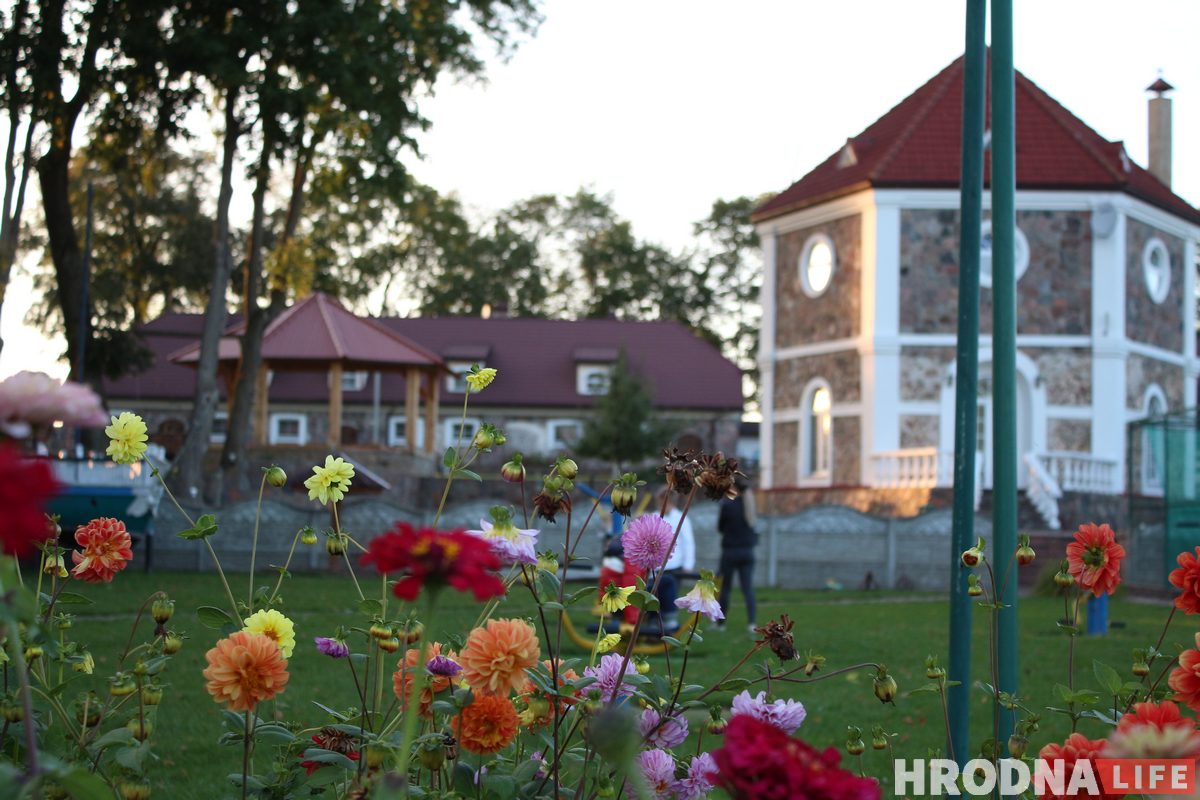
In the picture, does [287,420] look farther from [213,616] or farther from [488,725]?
[488,725]

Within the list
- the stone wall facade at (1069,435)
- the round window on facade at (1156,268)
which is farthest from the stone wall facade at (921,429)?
the round window on facade at (1156,268)

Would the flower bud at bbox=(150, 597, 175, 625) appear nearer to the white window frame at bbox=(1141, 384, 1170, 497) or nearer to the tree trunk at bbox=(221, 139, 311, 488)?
the tree trunk at bbox=(221, 139, 311, 488)

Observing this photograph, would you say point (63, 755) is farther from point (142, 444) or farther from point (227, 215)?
point (227, 215)

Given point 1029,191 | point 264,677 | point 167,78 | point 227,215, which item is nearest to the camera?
point 264,677

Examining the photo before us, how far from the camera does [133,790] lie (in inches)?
100

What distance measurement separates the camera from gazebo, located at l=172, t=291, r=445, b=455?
34.5 meters

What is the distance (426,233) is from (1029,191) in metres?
29.0

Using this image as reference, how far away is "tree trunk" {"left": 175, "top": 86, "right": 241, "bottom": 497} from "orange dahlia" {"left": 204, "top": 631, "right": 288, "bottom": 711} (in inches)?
934

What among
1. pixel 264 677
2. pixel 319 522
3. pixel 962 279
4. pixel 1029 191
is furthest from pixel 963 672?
pixel 1029 191

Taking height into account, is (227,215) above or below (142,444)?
above

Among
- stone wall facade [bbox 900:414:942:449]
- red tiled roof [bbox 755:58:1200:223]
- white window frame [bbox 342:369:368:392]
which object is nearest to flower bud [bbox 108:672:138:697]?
stone wall facade [bbox 900:414:942:449]

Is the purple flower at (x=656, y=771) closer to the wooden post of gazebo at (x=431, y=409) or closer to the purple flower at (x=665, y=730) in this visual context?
the purple flower at (x=665, y=730)

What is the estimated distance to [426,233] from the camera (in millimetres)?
54875

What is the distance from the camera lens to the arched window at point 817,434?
3253cm
